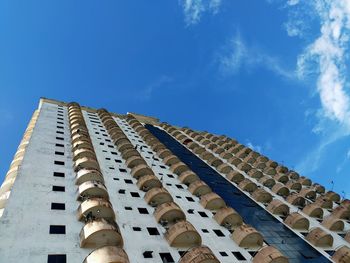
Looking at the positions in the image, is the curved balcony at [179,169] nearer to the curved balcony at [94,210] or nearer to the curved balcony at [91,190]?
the curved balcony at [91,190]

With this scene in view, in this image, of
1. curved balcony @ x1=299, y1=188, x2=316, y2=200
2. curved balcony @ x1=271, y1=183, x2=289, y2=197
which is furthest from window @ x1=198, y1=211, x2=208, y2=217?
curved balcony @ x1=299, y1=188, x2=316, y2=200

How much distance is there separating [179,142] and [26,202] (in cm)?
2936

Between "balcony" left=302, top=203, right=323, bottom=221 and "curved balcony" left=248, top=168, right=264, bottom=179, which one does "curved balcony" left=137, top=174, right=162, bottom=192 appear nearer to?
"balcony" left=302, top=203, right=323, bottom=221

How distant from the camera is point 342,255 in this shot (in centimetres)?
2245

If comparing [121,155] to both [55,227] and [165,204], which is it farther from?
[55,227]

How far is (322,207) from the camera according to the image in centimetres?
3125

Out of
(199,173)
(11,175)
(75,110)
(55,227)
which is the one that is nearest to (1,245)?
(55,227)

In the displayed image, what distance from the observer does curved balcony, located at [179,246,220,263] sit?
17.2 meters

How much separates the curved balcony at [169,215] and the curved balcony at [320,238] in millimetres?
9667

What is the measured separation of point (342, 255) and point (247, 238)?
653 cm

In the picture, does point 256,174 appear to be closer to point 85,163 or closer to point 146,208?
point 146,208

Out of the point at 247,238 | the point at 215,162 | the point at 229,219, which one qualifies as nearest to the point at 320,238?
the point at 247,238

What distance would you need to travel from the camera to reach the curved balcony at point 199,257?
17.2 metres

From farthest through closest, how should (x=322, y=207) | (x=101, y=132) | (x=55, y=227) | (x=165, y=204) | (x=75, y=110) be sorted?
(x=75, y=110), (x=101, y=132), (x=322, y=207), (x=165, y=204), (x=55, y=227)
